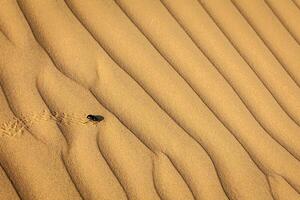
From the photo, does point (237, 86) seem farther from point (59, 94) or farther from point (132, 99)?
point (59, 94)

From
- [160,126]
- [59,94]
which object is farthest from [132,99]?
[59,94]

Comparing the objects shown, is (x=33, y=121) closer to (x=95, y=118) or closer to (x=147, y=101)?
(x=95, y=118)

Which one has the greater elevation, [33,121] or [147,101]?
[33,121]

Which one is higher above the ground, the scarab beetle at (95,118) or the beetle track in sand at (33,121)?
the beetle track in sand at (33,121)

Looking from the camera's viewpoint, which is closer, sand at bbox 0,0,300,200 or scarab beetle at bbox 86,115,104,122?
sand at bbox 0,0,300,200

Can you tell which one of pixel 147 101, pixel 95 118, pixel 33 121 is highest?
pixel 33 121

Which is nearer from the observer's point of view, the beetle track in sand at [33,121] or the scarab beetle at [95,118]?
the beetle track in sand at [33,121]

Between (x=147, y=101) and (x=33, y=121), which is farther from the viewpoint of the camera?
(x=147, y=101)

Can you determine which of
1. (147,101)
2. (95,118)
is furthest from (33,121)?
(147,101)
